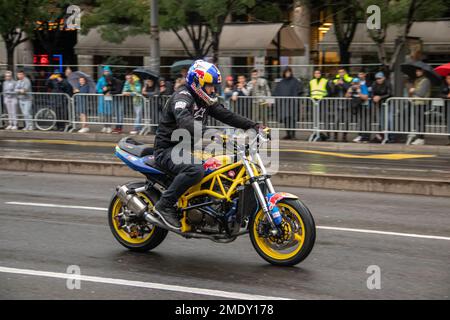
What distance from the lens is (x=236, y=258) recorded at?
292 inches

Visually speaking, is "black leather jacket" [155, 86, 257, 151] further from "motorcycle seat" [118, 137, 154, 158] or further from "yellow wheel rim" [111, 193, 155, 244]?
"yellow wheel rim" [111, 193, 155, 244]

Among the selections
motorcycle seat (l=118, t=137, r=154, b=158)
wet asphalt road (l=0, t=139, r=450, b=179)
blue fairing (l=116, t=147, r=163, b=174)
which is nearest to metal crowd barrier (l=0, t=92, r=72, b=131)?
wet asphalt road (l=0, t=139, r=450, b=179)

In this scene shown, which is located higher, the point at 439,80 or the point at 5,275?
the point at 439,80

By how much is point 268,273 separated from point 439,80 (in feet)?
40.3

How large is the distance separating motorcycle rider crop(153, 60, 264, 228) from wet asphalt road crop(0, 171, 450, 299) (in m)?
0.62

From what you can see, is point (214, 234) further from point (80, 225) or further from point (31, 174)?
point (31, 174)

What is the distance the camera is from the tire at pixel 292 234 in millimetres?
6758

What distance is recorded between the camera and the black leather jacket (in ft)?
23.3

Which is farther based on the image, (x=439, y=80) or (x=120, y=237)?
(x=439, y=80)

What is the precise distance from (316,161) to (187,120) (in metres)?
8.43

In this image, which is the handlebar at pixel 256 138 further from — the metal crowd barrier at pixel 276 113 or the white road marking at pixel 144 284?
the metal crowd barrier at pixel 276 113
